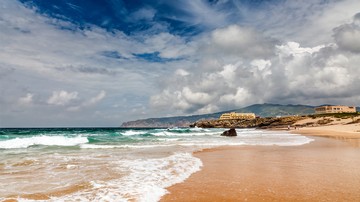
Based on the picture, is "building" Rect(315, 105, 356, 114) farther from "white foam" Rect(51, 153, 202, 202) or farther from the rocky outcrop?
"white foam" Rect(51, 153, 202, 202)

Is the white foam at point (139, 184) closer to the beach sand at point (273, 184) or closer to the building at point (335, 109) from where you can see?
the beach sand at point (273, 184)

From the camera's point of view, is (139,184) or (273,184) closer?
(273,184)

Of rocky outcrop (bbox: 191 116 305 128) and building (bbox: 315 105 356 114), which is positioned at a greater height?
building (bbox: 315 105 356 114)

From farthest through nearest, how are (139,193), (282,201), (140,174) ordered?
(140,174), (139,193), (282,201)

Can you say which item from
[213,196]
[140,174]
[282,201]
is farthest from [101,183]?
[282,201]

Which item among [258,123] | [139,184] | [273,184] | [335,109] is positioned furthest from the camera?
[335,109]

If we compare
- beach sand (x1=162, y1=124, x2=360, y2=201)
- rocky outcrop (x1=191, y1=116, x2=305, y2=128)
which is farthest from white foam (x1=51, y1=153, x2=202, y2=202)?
rocky outcrop (x1=191, y1=116, x2=305, y2=128)

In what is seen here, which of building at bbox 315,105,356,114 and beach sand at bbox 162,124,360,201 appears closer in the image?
beach sand at bbox 162,124,360,201

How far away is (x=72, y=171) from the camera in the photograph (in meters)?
10.6

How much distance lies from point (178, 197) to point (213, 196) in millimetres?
837

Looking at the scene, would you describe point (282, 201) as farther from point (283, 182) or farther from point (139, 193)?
point (139, 193)

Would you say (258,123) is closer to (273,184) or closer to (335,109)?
(335,109)

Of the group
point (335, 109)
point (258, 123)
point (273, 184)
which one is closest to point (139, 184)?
point (273, 184)

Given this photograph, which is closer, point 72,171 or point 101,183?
point 101,183
